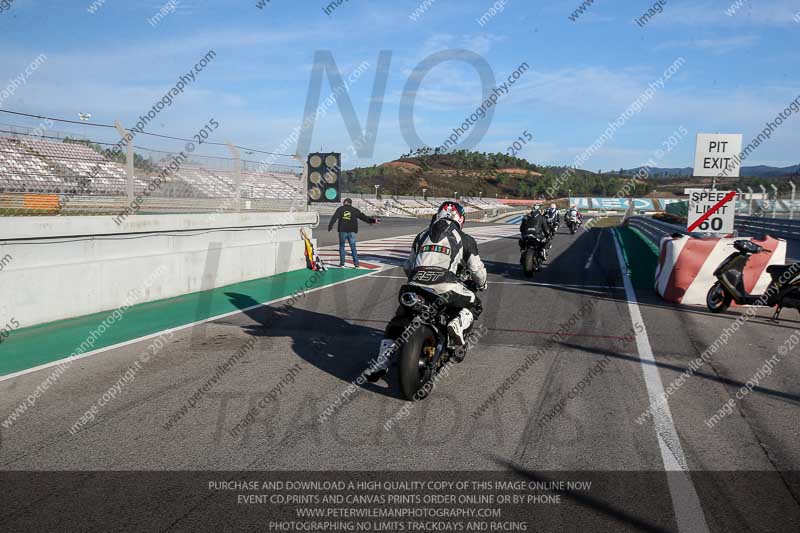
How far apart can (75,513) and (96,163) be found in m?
7.26

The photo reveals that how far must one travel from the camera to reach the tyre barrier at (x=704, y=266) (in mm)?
11734

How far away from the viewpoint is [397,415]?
223 inches

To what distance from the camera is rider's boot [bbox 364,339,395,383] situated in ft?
20.4

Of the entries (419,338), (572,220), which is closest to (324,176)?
(419,338)

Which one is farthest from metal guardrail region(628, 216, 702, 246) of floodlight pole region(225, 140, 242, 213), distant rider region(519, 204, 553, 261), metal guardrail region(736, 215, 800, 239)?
floodlight pole region(225, 140, 242, 213)

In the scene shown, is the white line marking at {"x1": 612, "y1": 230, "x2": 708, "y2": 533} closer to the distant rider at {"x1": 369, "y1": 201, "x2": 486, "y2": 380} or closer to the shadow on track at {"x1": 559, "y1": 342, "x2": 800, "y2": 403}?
the shadow on track at {"x1": 559, "y1": 342, "x2": 800, "y2": 403}

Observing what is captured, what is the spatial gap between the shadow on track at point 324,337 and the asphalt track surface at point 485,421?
40 millimetres

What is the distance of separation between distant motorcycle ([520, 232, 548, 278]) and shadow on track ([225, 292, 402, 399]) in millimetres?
6152

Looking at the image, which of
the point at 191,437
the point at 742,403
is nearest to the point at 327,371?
the point at 191,437

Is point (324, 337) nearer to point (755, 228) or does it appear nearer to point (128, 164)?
point (128, 164)

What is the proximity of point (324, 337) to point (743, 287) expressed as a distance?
6764 mm

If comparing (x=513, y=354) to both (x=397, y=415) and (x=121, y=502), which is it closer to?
(x=397, y=415)

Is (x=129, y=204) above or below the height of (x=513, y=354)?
above

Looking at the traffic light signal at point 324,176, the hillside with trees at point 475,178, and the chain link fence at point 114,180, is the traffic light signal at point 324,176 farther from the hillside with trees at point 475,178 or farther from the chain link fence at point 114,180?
the hillside with trees at point 475,178
